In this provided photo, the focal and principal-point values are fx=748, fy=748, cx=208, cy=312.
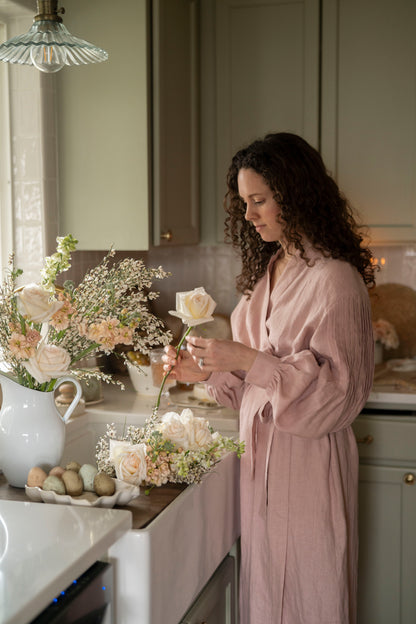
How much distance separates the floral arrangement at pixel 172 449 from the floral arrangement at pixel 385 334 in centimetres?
145

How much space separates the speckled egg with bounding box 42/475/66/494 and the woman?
17.1 inches

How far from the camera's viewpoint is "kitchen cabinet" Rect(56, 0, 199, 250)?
229 centimetres

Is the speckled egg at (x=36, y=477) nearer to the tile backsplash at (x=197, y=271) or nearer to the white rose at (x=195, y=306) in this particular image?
the white rose at (x=195, y=306)

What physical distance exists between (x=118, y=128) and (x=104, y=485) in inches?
51.1

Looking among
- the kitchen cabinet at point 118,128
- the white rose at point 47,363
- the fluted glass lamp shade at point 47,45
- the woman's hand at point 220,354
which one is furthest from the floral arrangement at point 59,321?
the kitchen cabinet at point 118,128

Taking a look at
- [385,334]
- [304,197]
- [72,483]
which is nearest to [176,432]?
[72,483]

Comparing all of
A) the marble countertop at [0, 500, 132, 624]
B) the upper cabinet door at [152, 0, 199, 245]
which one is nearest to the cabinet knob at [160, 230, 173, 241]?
the upper cabinet door at [152, 0, 199, 245]

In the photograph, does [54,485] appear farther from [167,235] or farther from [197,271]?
[197,271]

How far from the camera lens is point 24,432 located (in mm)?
1498

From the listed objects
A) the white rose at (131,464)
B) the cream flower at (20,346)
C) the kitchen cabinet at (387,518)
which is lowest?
the kitchen cabinet at (387,518)

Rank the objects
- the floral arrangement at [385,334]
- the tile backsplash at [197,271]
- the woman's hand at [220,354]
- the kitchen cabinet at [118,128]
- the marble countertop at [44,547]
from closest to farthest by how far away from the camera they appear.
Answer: the marble countertop at [44,547]
the woman's hand at [220,354]
the kitchen cabinet at [118,128]
the floral arrangement at [385,334]
the tile backsplash at [197,271]

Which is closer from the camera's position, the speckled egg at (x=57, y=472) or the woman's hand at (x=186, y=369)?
the speckled egg at (x=57, y=472)

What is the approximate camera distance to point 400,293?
3.01 meters

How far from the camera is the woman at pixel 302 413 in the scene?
1.71 metres
